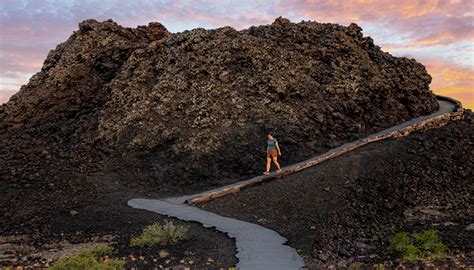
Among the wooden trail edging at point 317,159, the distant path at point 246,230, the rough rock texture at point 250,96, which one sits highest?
the rough rock texture at point 250,96

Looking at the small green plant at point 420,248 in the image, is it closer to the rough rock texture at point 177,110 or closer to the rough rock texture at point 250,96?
the rough rock texture at point 177,110

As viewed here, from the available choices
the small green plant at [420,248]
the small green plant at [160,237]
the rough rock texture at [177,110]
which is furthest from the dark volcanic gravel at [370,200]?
the rough rock texture at [177,110]

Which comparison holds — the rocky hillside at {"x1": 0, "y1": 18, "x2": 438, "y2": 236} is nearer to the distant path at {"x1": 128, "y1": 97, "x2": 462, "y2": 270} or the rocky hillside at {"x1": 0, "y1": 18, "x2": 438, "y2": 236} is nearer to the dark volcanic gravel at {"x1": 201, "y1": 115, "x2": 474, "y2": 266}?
the distant path at {"x1": 128, "y1": 97, "x2": 462, "y2": 270}

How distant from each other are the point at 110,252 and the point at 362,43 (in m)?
26.0

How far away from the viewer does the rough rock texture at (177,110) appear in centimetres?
2114

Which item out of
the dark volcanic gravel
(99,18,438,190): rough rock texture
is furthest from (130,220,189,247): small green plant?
(99,18,438,190): rough rock texture

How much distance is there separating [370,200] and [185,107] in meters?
13.5

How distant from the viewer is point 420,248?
10539mm

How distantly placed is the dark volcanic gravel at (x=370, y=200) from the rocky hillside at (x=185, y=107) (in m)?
4.08

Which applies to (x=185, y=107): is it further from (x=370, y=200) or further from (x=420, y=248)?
(x=420, y=248)

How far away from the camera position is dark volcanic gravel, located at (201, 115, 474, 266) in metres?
12.3

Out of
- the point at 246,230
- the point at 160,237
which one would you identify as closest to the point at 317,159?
the point at 246,230

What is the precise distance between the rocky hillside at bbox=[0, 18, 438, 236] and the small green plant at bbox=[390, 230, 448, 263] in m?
11.4

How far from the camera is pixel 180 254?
1094 cm
